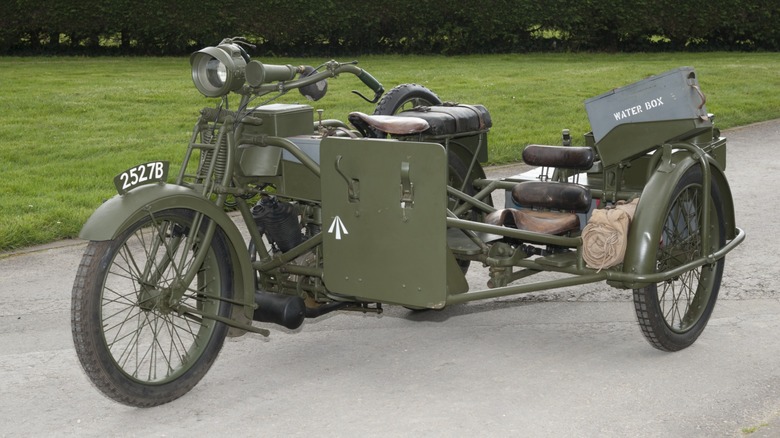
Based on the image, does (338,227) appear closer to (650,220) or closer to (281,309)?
(281,309)

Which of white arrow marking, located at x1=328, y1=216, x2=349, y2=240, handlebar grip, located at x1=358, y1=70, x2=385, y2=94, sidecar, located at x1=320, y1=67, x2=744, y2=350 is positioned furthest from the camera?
handlebar grip, located at x1=358, y1=70, x2=385, y2=94

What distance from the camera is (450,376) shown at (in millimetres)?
4855

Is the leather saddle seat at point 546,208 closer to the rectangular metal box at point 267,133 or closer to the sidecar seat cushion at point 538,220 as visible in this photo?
the sidecar seat cushion at point 538,220

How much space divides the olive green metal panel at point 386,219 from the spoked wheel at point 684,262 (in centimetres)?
106

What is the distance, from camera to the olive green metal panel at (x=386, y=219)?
4.35m

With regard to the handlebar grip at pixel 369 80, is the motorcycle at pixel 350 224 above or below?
below

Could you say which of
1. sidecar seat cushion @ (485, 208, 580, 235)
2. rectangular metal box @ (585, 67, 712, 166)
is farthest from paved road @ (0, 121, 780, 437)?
rectangular metal box @ (585, 67, 712, 166)

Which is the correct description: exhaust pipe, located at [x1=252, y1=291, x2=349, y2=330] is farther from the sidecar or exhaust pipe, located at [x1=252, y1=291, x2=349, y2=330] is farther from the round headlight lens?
the round headlight lens

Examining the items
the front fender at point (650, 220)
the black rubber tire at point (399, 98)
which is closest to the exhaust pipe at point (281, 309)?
the front fender at point (650, 220)

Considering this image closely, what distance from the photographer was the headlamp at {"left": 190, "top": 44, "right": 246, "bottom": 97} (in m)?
4.48

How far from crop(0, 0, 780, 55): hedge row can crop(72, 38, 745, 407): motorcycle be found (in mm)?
15336

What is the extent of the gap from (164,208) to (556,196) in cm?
172

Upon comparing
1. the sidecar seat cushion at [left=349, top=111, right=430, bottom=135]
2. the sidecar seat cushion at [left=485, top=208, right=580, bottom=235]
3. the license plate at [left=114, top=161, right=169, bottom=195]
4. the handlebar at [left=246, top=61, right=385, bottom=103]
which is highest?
the handlebar at [left=246, top=61, right=385, bottom=103]

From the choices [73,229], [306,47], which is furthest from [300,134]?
[306,47]
